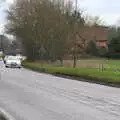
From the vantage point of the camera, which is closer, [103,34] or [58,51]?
[58,51]

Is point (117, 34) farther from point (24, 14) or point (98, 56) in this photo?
point (24, 14)

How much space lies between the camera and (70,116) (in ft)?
42.2

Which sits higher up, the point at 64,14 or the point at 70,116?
the point at 64,14

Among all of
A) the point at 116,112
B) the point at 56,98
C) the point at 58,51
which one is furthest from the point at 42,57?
the point at 116,112

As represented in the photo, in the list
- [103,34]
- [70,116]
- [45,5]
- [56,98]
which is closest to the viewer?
[70,116]

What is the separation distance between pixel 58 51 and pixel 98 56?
39034 millimetres

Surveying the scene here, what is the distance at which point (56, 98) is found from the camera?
61.4 ft

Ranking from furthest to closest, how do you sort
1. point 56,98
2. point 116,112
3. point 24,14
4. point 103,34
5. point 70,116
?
point 103,34 → point 24,14 → point 56,98 → point 116,112 → point 70,116

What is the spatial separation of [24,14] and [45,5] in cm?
545

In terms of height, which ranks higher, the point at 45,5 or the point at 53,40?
the point at 45,5

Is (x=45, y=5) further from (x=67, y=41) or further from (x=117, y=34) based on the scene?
(x=117, y=34)

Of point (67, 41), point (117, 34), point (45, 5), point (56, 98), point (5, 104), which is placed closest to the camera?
point (5, 104)

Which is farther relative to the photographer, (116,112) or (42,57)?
(42,57)

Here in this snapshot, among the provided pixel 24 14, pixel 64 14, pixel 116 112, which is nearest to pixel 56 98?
pixel 116 112
